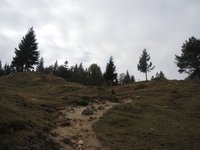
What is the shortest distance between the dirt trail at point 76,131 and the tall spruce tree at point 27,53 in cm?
3976

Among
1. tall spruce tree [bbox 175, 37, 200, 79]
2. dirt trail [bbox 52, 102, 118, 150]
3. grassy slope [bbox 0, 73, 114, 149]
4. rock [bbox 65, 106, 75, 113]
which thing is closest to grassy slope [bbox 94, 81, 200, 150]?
dirt trail [bbox 52, 102, 118, 150]

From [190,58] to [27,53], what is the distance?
126 feet

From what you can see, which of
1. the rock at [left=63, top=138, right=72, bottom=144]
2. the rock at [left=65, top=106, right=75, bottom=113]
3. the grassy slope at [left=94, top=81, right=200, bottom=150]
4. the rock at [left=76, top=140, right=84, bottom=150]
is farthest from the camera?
the rock at [left=65, top=106, right=75, bottom=113]

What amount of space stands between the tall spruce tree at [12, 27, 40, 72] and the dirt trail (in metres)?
39.8

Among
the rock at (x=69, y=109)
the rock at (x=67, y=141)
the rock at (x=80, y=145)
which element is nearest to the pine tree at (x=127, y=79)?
the rock at (x=69, y=109)

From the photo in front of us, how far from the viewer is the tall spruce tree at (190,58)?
73.1m

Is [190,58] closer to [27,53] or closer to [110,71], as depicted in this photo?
[110,71]

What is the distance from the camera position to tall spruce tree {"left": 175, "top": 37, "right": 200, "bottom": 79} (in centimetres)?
7312

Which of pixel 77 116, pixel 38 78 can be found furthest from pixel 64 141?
pixel 38 78

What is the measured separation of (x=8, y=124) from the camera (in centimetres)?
1962

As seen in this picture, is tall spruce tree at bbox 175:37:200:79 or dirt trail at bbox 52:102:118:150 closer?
dirt trail at bbox 52:102:118:150

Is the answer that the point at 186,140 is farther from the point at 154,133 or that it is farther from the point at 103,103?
the point at 103,103

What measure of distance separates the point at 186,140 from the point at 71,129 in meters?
9.76

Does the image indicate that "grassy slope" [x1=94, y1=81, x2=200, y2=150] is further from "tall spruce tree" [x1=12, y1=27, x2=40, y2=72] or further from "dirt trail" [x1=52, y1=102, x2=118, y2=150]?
"tall spruce tree" [x1=12, y1=27, x2=40, y2=72]
